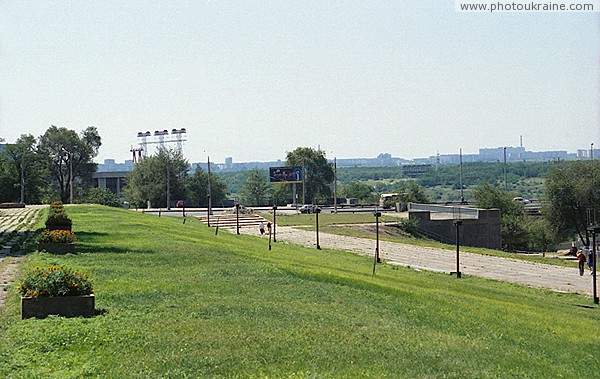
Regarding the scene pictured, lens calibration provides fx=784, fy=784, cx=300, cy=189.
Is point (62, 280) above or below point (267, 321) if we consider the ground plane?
above

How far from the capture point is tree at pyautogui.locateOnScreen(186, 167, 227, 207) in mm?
116125

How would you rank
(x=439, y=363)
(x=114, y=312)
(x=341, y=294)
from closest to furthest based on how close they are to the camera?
(x=439, y=363), (x=114, y=312), (x=341, y=294)

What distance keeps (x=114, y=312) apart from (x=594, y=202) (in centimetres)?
6406

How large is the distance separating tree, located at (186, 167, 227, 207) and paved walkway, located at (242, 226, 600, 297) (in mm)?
55693

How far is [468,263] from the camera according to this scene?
45062mm

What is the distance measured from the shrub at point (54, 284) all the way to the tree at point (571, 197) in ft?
210

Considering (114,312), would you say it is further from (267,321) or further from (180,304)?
(267,321)

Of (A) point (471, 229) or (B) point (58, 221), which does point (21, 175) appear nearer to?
(A) point (471, 229)

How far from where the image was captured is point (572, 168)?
7381 centimetres

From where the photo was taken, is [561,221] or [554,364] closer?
[554,364]

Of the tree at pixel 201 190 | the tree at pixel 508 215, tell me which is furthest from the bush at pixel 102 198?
the tree at pixel 508 215

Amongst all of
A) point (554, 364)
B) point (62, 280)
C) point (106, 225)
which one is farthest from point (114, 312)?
point (106, 225)

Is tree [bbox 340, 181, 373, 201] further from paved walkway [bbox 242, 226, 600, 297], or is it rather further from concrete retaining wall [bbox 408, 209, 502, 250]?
paved walkway [bbox 242, 226, 600, 297]

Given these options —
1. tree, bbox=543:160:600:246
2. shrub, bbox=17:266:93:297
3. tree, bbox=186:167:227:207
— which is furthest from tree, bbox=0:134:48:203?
shrub, bbox=17:266:93:297
